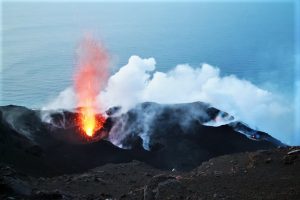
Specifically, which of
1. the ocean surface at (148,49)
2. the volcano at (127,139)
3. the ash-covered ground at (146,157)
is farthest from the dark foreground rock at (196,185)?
the ocean surface at (148,49)

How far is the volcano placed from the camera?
3612 centimetres

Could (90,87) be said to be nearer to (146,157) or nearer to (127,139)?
(127,139)

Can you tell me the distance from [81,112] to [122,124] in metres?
5.71

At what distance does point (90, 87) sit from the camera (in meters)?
78.0

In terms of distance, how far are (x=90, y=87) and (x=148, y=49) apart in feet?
156

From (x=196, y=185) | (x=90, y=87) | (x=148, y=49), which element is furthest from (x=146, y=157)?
(x=148, y=49)

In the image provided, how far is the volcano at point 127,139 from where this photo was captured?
1422 inches

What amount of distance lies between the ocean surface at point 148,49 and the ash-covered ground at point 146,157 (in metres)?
32.3

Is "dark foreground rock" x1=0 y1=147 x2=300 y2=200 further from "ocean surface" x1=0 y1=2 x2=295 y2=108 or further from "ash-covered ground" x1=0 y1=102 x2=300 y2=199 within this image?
"ocean surface" x1=0 y1=2 x2=295 y2=108

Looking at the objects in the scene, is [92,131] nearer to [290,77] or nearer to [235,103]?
[235,103]

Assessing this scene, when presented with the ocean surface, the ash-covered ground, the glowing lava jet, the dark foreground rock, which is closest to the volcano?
the ash-covered ground

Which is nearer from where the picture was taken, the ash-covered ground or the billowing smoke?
the ash-covered ground

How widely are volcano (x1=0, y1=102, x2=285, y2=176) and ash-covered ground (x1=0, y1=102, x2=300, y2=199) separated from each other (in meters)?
0.08

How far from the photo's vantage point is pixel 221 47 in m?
128
